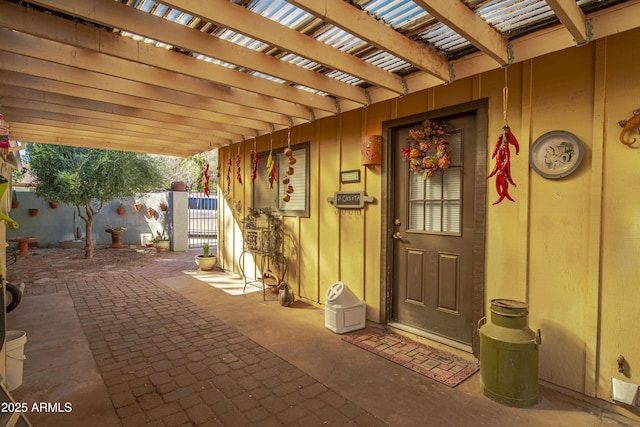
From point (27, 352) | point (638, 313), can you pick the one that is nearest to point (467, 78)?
point (638, 313)

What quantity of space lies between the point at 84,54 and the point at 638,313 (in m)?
4.44

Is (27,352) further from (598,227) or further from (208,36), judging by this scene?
(598,227)

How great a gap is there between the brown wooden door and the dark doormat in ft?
0.74

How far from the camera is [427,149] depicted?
3395 millimetres

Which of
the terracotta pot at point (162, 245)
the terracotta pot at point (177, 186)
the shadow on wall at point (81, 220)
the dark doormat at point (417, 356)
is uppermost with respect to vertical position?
the terracotta pot at point (177, 186)

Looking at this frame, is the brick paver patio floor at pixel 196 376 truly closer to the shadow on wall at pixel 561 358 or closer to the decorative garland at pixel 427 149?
the shadow on wall at pixel 561 358

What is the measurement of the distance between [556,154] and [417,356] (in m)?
2.04

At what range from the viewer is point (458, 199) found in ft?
10.5

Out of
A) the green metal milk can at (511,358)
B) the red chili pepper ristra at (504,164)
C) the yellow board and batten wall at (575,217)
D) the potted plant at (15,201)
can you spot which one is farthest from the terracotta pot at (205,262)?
the potted plant at (15,201)

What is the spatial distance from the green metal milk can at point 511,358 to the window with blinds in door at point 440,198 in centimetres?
94

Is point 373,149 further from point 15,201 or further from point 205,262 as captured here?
point 15,201

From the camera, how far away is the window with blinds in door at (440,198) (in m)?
3.22

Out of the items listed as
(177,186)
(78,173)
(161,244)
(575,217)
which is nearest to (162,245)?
(161,244)

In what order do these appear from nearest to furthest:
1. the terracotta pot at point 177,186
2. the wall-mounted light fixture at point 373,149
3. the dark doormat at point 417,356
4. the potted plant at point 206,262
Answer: the dark doormat at point 417,356 → the wall-mounted light fixture at point 373,149 → the potted plant at point 206,262 → the terracotta pot at point 177,186
